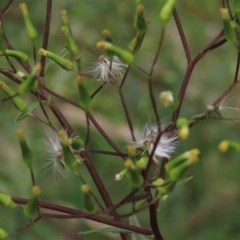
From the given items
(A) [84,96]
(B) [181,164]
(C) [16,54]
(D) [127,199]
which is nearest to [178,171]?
(B) [181,164]

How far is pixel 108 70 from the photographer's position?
1498mm

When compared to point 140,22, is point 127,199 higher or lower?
lower

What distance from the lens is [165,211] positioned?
2.82 meters

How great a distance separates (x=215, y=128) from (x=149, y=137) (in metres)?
1.50

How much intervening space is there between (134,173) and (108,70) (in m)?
0.37

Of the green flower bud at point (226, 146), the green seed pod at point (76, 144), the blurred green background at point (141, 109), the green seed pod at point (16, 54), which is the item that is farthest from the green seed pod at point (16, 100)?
the blurred green background at point (141, 109)

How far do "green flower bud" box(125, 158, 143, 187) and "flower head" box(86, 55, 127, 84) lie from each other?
0.34 m

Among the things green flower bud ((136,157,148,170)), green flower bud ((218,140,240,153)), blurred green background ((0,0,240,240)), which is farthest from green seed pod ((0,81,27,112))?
blurred green background ((0,0,240,240))

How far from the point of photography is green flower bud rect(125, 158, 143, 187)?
1.19 m

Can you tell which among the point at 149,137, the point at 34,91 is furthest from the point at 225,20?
the point at 34,91

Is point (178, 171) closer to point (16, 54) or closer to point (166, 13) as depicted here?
point (166, 13)

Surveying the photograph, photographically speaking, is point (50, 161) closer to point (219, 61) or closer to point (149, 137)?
point (149, 137)

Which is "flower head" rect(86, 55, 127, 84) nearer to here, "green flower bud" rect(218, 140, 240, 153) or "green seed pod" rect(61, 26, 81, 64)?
"green seed pod" rect(61, 26, 81, 64)

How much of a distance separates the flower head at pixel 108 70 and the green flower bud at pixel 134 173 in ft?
1.10
